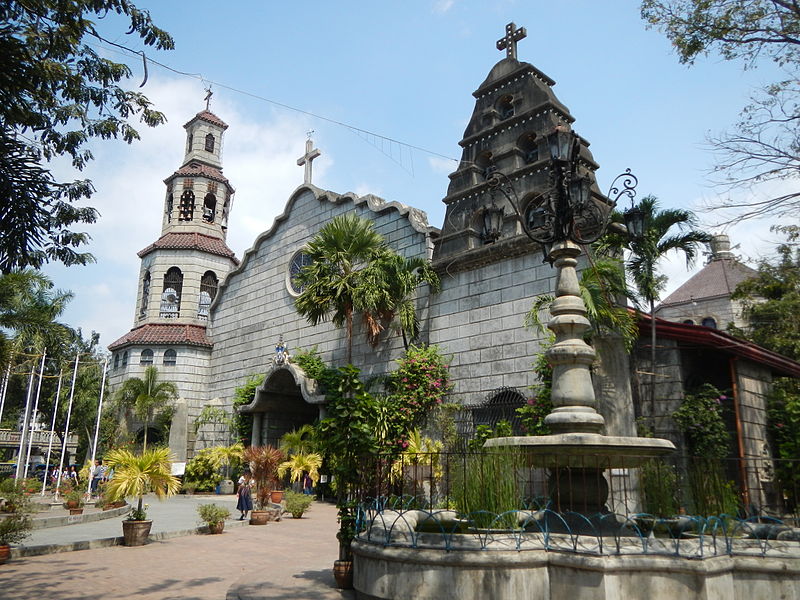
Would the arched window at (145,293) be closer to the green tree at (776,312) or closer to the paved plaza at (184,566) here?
the paved plaza at (184,566)

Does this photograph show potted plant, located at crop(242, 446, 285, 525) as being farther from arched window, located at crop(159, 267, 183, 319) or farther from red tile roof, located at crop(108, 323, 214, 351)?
arched window, located at crop(159, 267, 183, 319)

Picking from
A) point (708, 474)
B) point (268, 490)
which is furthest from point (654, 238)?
point (268, 490)

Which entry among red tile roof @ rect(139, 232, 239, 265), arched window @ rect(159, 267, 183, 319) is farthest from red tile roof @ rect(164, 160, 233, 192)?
arched window @ rect(159, 267, 183, 319)

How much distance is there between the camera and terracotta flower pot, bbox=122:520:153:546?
12320 millimetres

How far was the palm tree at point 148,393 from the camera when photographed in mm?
27109

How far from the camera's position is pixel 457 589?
6.12 metres

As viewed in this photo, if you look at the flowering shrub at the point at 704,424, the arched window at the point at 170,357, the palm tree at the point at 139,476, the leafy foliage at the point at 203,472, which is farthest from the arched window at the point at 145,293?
the flowering shrub at the point at 704,424

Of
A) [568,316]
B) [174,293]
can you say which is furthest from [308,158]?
[568,316]

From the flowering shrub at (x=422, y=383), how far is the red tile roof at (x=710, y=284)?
994 inches

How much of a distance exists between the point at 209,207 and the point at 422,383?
1995cm

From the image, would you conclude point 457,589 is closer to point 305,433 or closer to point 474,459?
point 474,459

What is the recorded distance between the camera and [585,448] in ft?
21.7

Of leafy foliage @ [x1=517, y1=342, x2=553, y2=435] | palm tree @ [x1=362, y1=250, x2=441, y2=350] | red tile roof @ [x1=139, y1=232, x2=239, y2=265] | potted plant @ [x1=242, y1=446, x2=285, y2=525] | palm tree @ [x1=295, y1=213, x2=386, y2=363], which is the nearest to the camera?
leafy foliage @ [x1=517, y1=342, x2=553, y2=435]

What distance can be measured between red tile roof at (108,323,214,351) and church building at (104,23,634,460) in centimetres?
6
